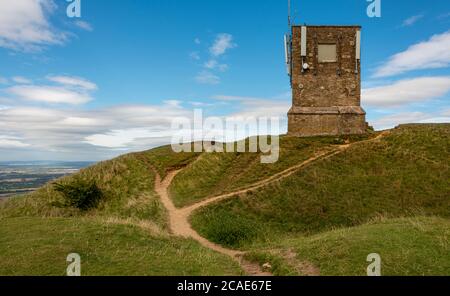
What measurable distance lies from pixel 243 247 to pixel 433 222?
936 cm

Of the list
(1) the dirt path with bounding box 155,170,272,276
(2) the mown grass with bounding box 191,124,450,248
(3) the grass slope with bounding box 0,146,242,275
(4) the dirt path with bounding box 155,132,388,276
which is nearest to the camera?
(3) the grass slope with bounding box 0,146,242,275

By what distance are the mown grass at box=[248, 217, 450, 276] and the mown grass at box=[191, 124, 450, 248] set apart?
528cm

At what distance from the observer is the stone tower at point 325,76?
36.6m

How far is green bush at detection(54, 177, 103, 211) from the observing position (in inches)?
1070

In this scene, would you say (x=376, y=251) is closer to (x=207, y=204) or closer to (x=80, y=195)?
(x=207, y=204)

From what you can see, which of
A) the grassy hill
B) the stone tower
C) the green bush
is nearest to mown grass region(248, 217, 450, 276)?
the grassy hill

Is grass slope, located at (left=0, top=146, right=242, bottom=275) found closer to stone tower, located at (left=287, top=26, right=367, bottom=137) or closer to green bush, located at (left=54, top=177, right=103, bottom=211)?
green bush, located at (left=54, top=177, right=103, bottom=211)

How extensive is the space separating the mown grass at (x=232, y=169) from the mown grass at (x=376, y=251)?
1303 centimetres

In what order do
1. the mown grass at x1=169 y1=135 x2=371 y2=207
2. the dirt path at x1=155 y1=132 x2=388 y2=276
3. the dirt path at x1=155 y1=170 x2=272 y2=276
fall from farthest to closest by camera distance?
the mown grass at x1=169 y1=135 x2=371 y2=207 → the dirt path at x1=155 y1=132 x2=388 y2=276 → the dirt path at x1=155 y1=170 x2=272 y2=276

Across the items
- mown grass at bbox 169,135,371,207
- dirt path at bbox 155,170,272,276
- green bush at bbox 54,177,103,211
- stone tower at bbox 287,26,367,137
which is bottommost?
dirt path at bbox 155,170,272,276

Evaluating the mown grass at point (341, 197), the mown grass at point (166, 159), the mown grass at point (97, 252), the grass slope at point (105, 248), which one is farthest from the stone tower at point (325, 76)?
the mown grass at point (97, 252)

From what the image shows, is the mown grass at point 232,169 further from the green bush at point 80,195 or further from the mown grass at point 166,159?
the green bush at point 80,195

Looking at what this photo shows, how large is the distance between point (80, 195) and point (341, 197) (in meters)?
19.8
